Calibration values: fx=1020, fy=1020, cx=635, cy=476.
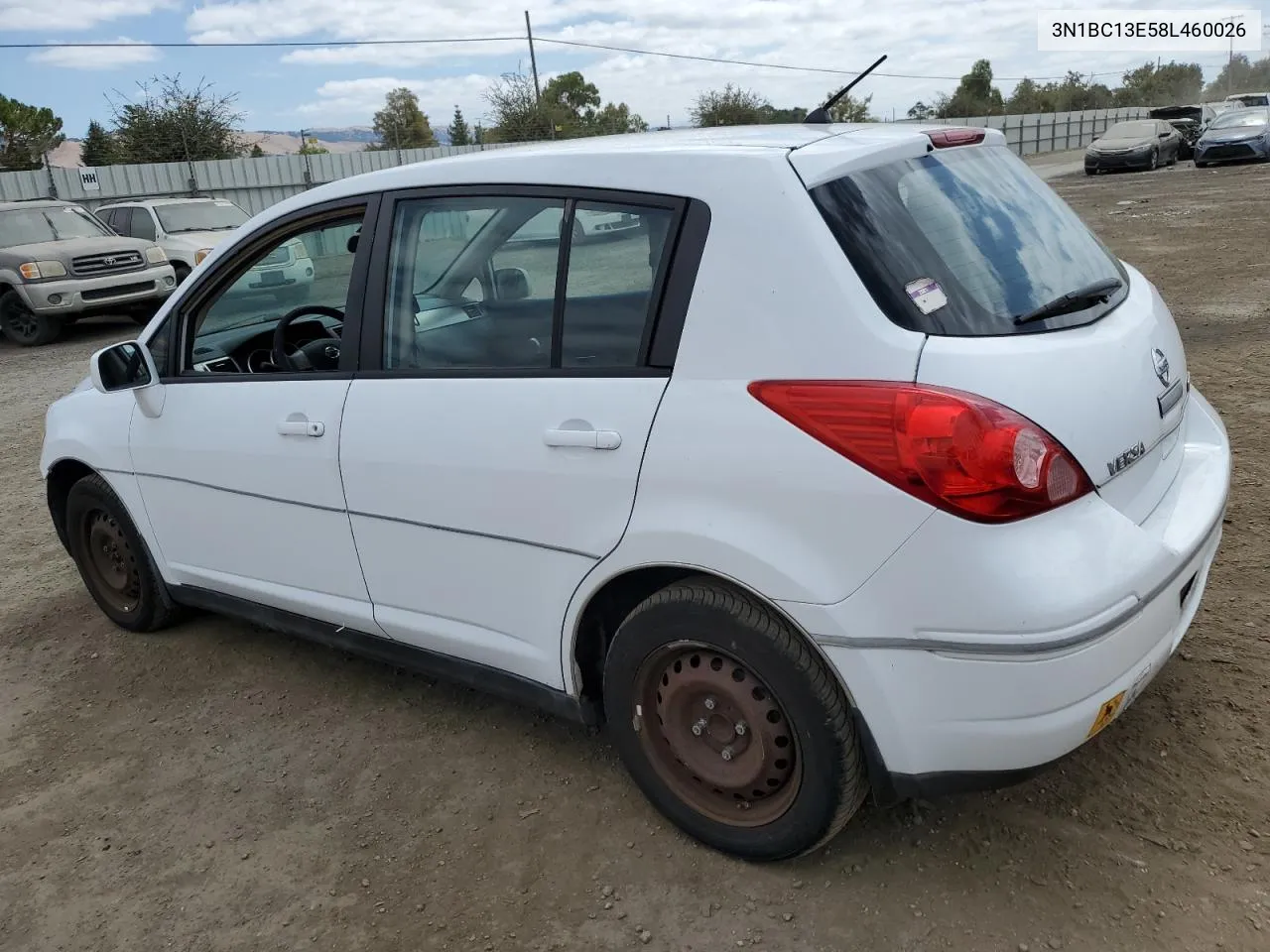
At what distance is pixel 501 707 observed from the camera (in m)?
3.49

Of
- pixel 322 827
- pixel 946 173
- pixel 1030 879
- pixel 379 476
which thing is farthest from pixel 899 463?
pixel 322 827

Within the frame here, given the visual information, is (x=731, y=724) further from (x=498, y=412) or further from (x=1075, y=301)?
(x=1075, y=301)

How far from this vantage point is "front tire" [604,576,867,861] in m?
2.30

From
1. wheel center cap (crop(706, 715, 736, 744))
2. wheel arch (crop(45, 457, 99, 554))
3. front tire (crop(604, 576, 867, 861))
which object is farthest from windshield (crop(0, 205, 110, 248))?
wheel center cap (crop(706, 715, 736, 744))

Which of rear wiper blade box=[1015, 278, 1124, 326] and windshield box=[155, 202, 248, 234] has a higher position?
windshield box=[155, 202, 248, 234]

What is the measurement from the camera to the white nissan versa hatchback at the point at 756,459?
2088 mm

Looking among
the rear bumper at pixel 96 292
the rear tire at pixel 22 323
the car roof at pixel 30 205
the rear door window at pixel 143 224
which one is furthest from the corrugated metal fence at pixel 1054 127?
the rear tire at pixel 22 323

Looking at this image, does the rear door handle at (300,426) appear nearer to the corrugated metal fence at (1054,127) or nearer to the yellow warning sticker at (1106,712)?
the yellow warning sticker at (1106,712)

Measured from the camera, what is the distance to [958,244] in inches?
94.0

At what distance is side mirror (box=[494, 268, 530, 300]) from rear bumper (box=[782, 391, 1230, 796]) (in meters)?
1.16

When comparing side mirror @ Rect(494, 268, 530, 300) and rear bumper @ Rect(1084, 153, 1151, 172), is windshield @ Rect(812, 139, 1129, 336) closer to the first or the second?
side mirror @ Rect(494, 268, 530, 300)

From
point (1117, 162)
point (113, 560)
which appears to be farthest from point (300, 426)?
point (1117, 162)

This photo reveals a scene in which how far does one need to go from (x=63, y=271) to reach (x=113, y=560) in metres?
10.3

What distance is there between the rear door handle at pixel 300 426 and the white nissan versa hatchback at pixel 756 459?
1 cm
